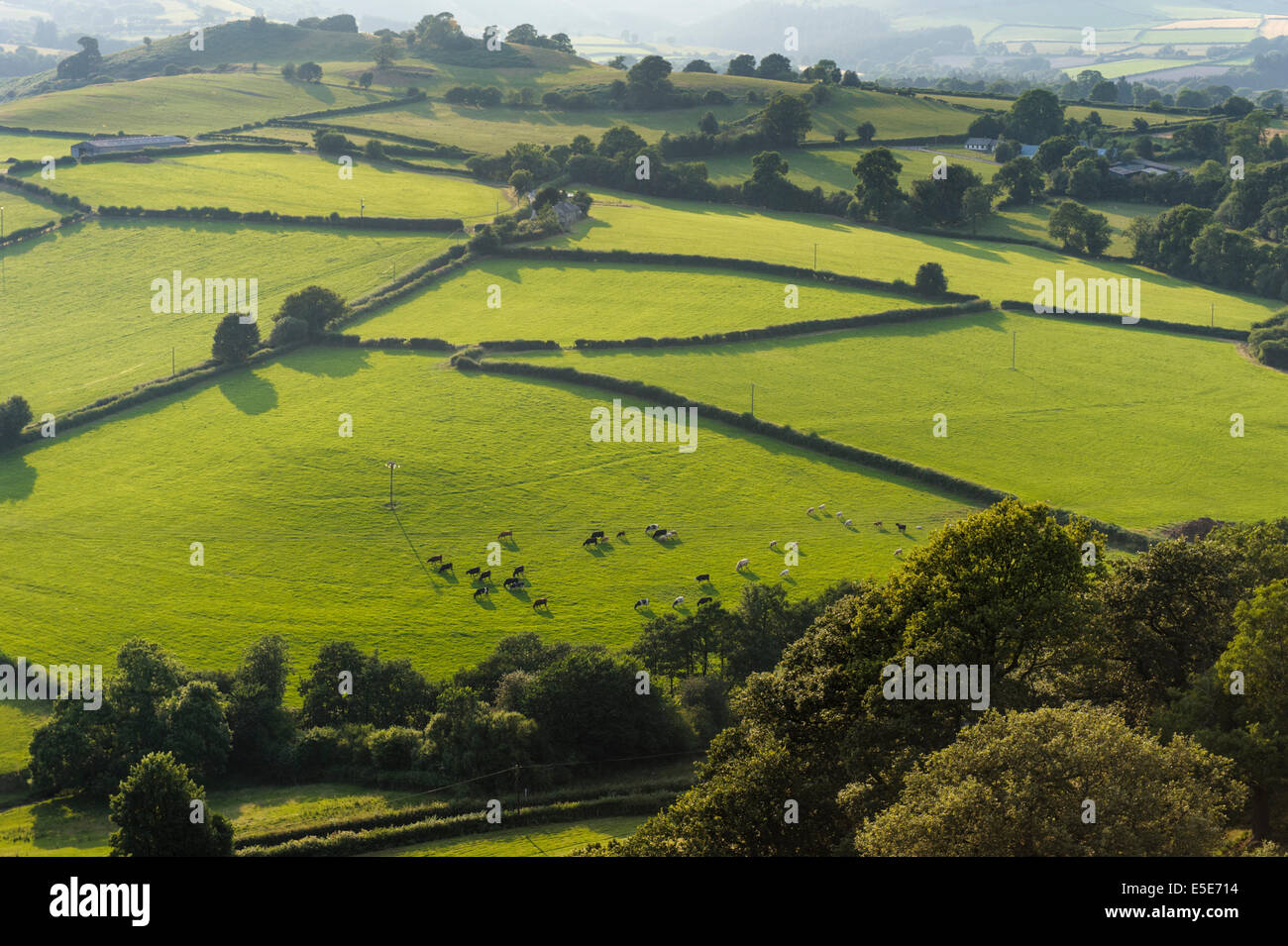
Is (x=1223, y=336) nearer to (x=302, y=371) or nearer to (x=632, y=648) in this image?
(x=632, y=648)

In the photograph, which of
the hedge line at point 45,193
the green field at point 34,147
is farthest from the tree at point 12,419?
the green field at point 34,147

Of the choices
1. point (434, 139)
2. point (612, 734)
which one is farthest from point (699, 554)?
A: point (434, 139)

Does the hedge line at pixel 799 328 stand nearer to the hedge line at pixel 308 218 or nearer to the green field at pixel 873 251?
the green field at pixel 873 251

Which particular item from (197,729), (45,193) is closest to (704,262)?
(197,729)

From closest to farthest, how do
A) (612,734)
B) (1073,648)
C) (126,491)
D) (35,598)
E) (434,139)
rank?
(1073,648), (612,734), (35,598), (126,491), (434,139)

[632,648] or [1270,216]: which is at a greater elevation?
[1270,216]

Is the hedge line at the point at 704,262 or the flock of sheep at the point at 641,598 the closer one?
the flock of sheep at the point at 641,598

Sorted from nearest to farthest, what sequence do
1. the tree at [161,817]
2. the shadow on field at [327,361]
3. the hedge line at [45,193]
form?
the tree at [161,817]
the shadow on field at [327,361]
the hedge line at [45,193]
